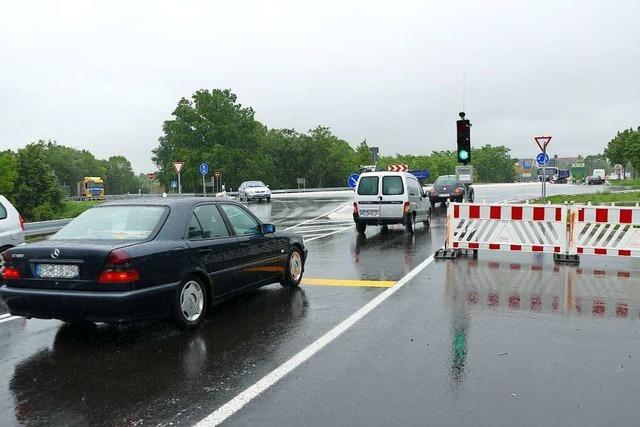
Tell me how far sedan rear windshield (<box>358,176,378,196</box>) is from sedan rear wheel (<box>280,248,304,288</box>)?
25.7 feet

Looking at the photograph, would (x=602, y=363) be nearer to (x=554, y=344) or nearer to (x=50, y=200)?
(x=554, y=344)

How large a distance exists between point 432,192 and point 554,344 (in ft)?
76.8

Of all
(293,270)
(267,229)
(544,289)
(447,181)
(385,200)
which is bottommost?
(544,289)

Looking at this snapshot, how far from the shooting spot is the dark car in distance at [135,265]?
5602 mm

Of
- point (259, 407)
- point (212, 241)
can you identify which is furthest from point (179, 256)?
point (259, 407)

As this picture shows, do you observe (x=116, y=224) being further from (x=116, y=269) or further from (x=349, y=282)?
(x=349, y=282)

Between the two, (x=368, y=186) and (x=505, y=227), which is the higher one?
(x=368, y=186)

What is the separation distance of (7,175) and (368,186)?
5956cm

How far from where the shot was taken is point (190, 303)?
6.33 meters

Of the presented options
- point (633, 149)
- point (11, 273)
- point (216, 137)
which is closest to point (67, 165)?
point (216, 137)

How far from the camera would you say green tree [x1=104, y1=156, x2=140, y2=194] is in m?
151

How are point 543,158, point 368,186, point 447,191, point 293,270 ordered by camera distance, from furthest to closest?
point 447,191 < point 543,158 < point 368,186 < point 293,270

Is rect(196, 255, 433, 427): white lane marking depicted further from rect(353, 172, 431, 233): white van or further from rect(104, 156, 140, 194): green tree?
rect(104, 156, 140, 194): green tree

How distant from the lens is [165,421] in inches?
156
